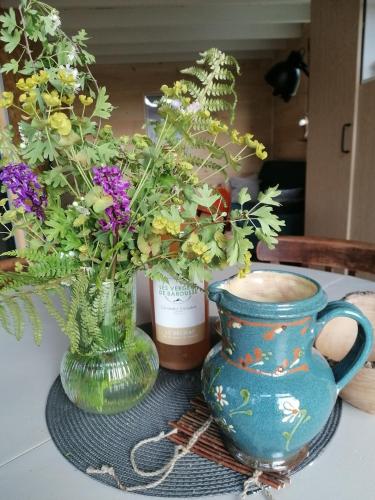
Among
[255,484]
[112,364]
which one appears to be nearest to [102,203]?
[112,364]

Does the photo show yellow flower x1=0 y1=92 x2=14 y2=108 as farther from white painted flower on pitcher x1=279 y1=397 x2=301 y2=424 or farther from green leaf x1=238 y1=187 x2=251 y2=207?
white painted flower on pitcher x1=279 y1=397 x2=301 y2=424

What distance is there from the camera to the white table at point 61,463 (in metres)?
0.41

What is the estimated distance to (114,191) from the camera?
40 cm

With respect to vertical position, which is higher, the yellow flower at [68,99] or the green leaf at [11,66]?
the green leaf at [11,66]

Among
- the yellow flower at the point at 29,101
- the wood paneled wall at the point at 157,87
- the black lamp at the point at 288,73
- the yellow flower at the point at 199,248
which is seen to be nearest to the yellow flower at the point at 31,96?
the yellow flower at the point at 29,101

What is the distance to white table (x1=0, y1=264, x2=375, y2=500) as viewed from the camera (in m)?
0.41

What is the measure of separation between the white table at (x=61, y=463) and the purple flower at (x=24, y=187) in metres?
0.28

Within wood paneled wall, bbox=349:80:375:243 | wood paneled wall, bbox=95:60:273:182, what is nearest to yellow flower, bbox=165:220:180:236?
wood paneled wall, bbox=349:80:375:243

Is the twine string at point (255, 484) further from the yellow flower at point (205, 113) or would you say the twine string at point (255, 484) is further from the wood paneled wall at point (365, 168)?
the wood paneled wall at point (365, 168)

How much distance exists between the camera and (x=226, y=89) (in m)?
0.47

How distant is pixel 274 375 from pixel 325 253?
89cm

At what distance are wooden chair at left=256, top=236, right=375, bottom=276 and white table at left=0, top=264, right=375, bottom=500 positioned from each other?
660 millimetres

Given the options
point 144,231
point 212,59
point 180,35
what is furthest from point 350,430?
point 180,35

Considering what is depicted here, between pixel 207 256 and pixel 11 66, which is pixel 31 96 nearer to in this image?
pixel 11 66
